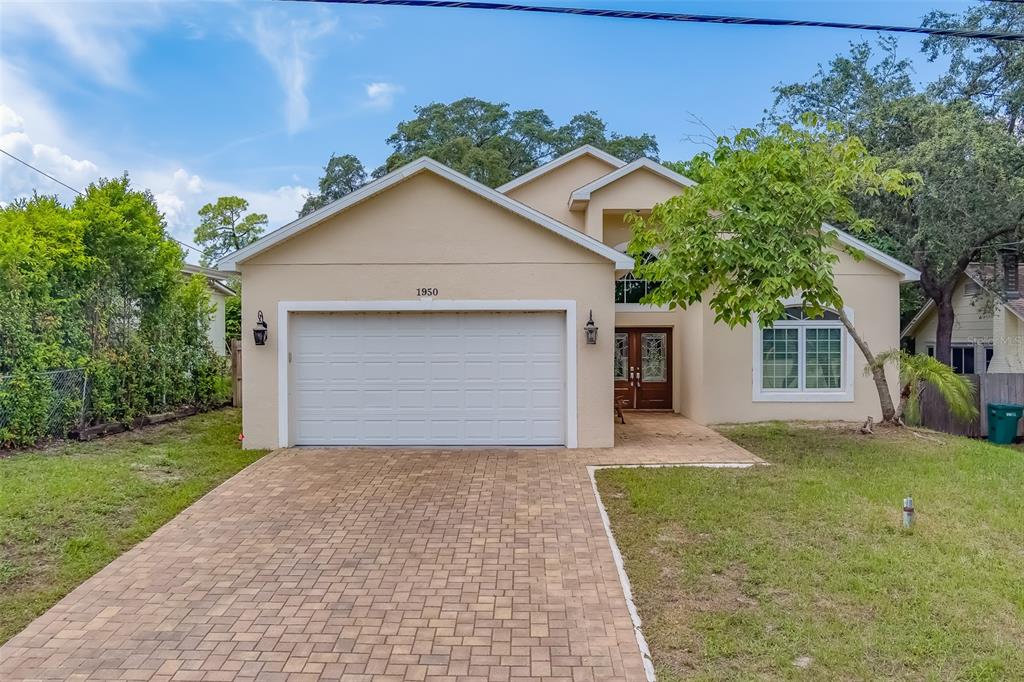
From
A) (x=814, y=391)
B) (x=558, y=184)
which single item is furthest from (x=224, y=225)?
(x=814, y=391)

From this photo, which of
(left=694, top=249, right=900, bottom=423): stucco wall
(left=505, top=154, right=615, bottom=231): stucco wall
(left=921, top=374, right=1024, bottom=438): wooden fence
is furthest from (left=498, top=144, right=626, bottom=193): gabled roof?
(left=921, top=374, right=1024, bottom=438): wooden fence

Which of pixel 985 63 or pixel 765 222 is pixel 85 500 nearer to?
pixel 765 222

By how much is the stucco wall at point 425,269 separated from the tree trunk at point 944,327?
46.7 ft

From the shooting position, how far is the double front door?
15.2 meters

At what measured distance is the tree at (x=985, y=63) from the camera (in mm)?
17000

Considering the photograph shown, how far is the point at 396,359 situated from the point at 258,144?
49.5 ft

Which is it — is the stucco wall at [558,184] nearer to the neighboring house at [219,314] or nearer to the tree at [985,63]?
the tree at [985,63]

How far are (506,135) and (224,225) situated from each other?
20188 millimetres

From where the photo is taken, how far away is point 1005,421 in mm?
12961

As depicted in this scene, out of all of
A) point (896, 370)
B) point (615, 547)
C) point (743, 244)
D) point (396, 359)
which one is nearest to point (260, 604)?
point (615, 547)

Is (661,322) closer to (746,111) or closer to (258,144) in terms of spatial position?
(746,111)

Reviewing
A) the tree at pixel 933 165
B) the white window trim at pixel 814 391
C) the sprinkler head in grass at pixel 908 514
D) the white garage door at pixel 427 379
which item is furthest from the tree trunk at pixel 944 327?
the sprinkler head in grass at pixel 908 514

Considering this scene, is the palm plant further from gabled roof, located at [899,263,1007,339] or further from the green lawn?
the green lawn

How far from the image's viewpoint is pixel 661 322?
48.8ft
